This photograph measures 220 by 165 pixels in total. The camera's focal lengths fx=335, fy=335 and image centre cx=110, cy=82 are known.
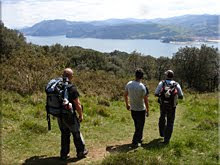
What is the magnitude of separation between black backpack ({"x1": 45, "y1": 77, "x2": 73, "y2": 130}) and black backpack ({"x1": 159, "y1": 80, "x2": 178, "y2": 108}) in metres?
2.83

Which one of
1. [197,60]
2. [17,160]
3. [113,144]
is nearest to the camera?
[17,160]

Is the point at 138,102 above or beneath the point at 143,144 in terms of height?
above

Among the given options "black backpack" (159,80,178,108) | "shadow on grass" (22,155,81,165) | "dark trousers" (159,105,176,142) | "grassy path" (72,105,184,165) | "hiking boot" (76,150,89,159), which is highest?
"black backpack" (159,80,178,108)

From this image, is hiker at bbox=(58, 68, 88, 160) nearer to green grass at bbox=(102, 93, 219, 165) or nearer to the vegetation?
the vegetation

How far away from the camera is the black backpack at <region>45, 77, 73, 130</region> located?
23.4 feet

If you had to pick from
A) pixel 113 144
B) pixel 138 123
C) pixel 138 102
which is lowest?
pixel 113 144

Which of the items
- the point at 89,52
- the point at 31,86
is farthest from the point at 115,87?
the point at 89,52

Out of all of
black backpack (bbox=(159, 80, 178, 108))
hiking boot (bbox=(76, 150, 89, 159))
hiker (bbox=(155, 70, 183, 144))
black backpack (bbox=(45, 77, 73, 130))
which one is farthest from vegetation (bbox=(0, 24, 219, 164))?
black backpack (bbox=(45, 77, 73, 130))

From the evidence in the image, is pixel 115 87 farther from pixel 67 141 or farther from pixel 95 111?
pixel 67 141

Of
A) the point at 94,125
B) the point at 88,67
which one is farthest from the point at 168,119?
the point at 88,67

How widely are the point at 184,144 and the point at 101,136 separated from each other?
2.50m

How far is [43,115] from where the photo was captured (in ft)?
37.9

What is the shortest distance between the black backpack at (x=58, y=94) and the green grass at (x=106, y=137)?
4.00 feet

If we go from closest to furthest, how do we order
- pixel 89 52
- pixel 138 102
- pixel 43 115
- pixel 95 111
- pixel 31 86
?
1. pixel 138 102
2. pixel 43 115
3. pixel 95 111
4. pixel 31 86
5. pixel 89 52
